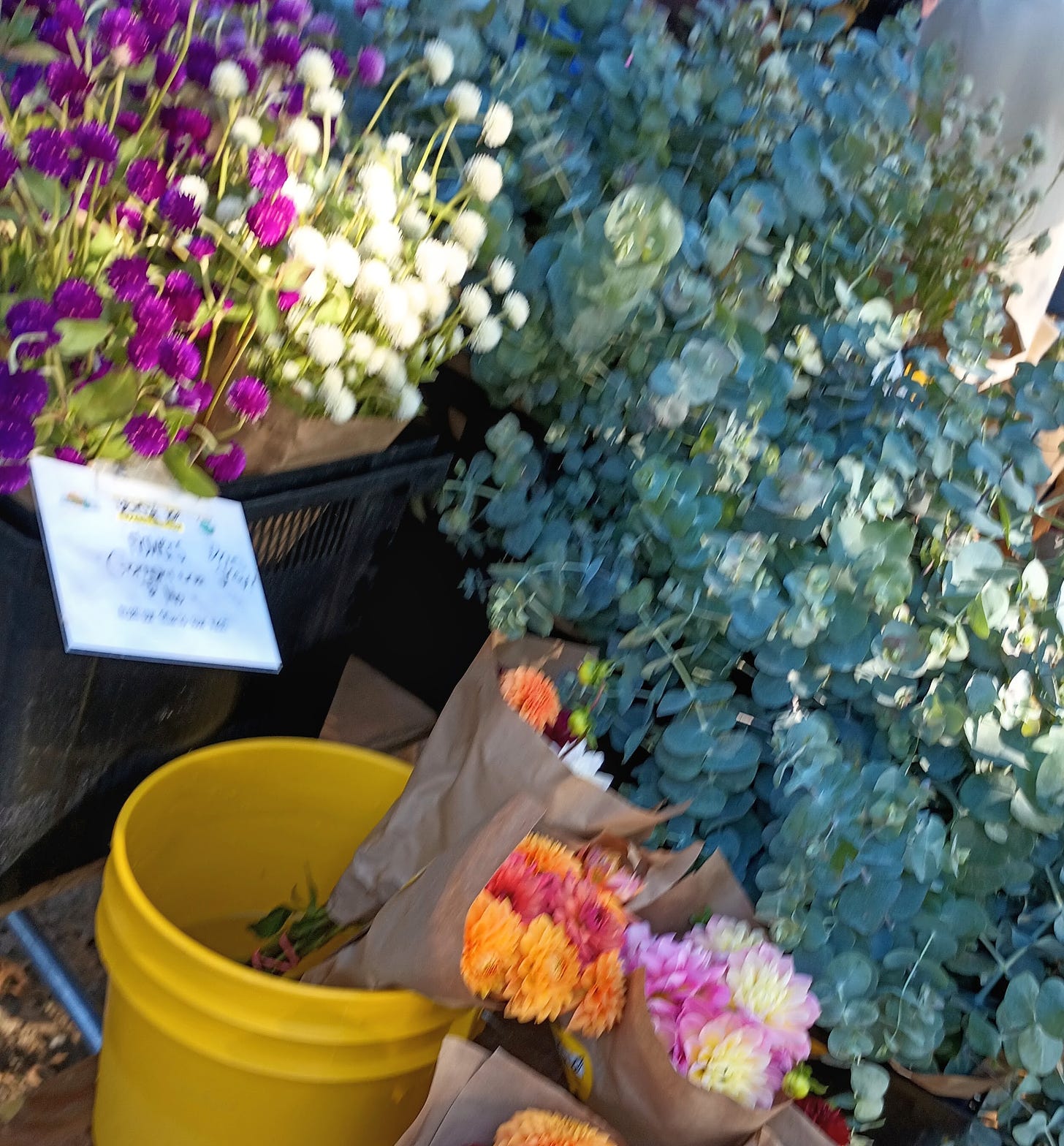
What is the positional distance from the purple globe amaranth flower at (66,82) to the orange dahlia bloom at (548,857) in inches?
18.7

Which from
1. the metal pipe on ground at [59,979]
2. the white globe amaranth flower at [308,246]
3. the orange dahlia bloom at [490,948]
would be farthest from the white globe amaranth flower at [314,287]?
the metal pipe on ground at [59,979]

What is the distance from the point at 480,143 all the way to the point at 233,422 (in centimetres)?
31

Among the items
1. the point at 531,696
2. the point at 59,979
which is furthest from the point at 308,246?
the point at 59,979

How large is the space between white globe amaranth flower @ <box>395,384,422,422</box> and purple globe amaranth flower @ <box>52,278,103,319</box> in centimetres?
21

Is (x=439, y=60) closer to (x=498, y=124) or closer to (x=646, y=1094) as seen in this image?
(x=498, y=124)

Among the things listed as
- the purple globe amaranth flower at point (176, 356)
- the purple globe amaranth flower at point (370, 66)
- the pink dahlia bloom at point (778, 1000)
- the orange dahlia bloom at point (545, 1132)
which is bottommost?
the orange dahlia bloom at point (545, 1132)

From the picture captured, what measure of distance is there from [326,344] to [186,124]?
0.15 metres

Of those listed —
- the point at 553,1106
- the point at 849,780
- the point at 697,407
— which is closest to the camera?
the point at 553,1106

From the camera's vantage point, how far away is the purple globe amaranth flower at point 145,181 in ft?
1.76

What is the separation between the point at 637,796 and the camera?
69 cm

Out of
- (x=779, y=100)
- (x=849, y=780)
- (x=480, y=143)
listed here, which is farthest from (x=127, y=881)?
(x=779, y=100)

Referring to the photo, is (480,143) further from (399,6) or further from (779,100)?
(779,100)

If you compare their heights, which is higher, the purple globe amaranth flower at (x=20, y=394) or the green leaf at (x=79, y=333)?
the green leaf at (x=79, y=333)

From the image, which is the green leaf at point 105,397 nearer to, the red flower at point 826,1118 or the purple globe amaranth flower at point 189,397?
the purple globe amaranth flower at point 189,397
